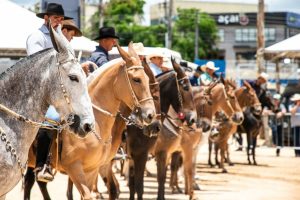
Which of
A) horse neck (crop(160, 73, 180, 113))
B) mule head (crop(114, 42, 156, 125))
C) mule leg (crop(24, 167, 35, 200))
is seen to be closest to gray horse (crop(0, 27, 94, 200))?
mule head (crop(114, 42, 156, 125))

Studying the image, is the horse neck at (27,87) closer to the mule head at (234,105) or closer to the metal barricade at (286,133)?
the mule head at (234,105)

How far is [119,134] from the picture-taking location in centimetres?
1248

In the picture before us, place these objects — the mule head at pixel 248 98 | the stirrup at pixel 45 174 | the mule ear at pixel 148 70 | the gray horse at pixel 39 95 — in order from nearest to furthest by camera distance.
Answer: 1. the gray horse at pixel 39 95
2. the stirrup at pixel 45 174
3. the mule ear at pixel 148 70
4. the mule head at pixel 248 98

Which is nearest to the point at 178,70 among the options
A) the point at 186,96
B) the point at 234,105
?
the point at 186,96

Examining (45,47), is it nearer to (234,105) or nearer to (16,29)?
(16,29)

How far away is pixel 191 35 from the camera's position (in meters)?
88.0

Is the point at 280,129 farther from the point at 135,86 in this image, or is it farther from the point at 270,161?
the point at 135,86

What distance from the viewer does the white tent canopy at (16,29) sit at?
674 inches

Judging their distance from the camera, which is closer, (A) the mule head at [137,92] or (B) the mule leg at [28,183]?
(A) the mule head at [137,92]

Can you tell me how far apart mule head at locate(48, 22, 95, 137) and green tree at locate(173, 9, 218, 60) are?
245 feet

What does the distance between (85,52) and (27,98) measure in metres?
11.0

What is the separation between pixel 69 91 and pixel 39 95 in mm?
312

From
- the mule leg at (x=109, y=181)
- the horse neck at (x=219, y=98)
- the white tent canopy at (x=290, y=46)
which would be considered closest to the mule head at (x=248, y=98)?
the white tent canopy at (x=290, y=46)

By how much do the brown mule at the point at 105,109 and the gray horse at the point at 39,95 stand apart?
2734 mm
